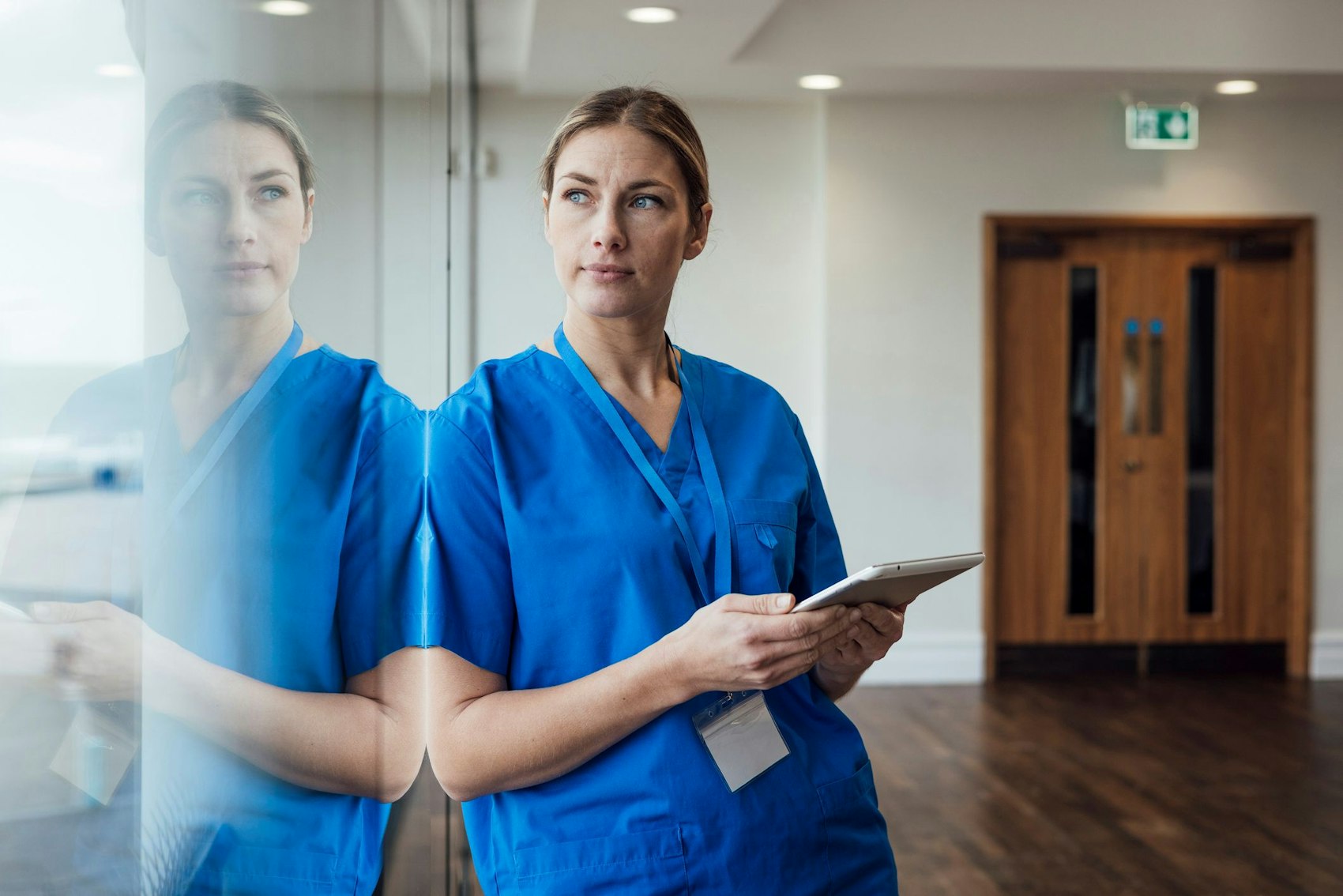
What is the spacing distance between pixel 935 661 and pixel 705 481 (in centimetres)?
460

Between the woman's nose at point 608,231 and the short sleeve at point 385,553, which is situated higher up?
the woman's nose at point 608,231

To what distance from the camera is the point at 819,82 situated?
5027mm

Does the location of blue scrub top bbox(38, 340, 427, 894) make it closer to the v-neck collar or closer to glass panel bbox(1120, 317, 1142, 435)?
the v-neck collar

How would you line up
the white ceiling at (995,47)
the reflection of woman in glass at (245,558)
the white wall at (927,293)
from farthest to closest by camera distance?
1. the white wall at (927,293)
2. the white ceiling at (995,47)
3. the reflection of woman in glass at (245,558)

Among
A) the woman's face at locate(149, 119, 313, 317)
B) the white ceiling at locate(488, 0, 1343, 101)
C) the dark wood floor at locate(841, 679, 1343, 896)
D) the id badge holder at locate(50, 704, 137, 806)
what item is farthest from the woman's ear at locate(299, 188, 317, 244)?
the white ceiling at locate(488, 0, 1343, 101)

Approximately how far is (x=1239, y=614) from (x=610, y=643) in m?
5.52

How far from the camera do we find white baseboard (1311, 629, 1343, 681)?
5.57 m

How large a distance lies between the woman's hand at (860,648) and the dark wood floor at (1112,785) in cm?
193

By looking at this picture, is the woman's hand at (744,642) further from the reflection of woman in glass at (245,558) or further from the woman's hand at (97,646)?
the woman's hand at (97,646)

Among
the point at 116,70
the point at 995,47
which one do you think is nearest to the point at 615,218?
the point at 116,70

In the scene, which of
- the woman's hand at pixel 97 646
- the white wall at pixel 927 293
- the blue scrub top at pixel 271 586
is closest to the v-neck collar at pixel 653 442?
the blue scrub top at pixel 271 586

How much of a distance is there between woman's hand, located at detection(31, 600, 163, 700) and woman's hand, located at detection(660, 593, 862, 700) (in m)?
0.57

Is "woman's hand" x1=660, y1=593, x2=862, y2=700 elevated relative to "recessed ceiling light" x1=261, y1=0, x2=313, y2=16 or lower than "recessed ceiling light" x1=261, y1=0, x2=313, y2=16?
lower

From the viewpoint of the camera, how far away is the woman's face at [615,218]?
101 centimetres
